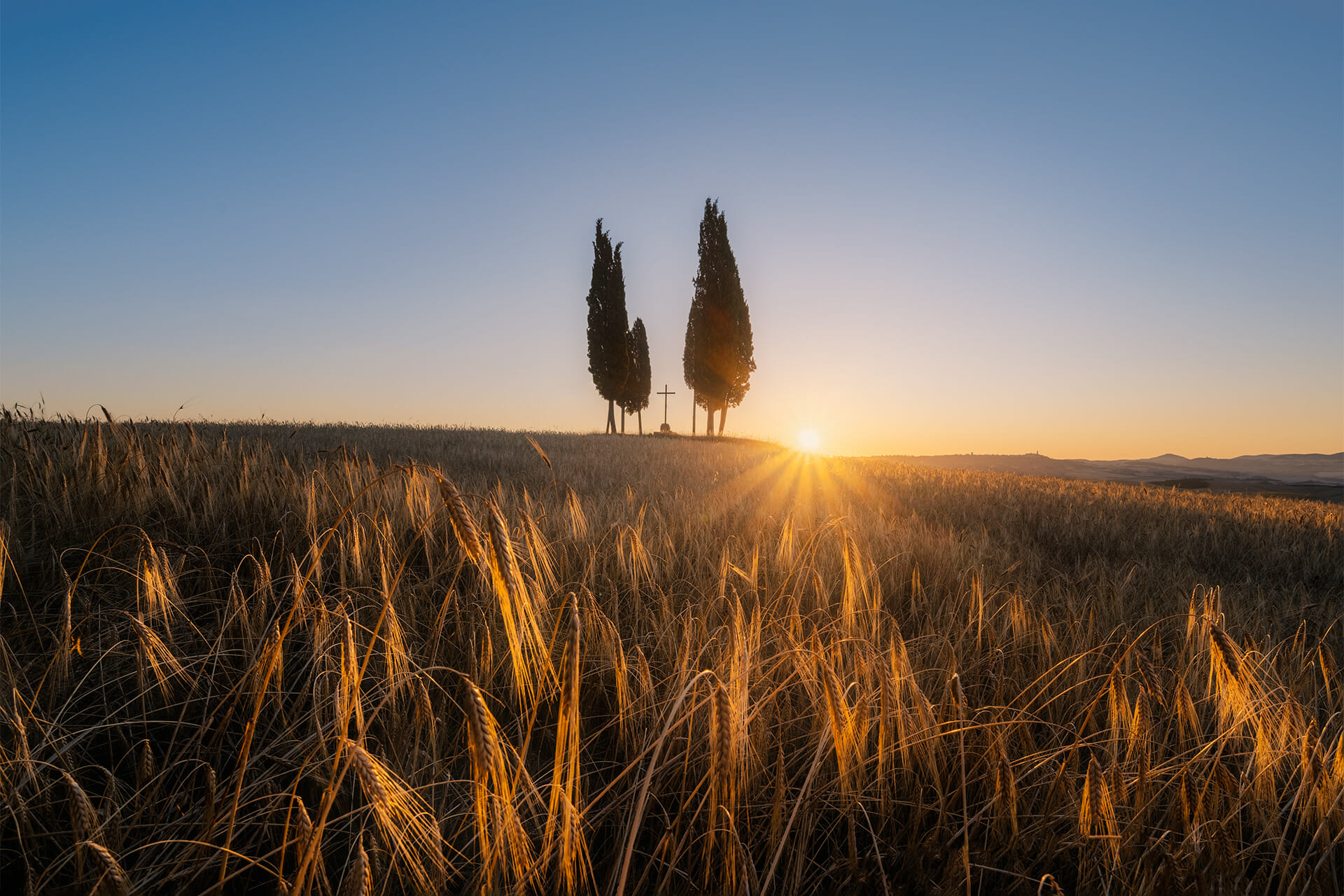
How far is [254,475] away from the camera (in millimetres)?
3510

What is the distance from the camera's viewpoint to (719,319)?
105ft

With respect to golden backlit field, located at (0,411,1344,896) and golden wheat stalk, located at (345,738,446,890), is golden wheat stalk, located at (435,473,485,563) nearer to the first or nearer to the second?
golden backlit field, located at (0,411,1344,896)

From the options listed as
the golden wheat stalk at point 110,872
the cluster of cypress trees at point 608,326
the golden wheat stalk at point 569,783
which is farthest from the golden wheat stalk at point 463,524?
the cluster of cypress trees at point 608,326

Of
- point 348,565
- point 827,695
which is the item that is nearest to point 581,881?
point 827,695

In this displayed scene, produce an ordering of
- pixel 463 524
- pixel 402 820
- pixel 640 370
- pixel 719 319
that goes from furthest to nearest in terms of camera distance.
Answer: pixel 640 370 < pixel 719 319 < pixel 402 820 < pixel 463 524

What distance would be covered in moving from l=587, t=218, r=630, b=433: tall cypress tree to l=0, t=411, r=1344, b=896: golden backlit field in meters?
29.8

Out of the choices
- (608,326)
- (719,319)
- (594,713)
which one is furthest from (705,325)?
(594,713)

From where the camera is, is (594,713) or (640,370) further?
(640,370)

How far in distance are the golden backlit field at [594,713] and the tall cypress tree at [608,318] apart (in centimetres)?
2981

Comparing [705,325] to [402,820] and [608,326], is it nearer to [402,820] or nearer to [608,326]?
[608,326]

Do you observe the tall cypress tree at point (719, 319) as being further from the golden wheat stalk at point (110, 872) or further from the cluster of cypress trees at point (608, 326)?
the golden wheat stalk at point (110, 872)

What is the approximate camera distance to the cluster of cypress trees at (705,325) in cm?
3200

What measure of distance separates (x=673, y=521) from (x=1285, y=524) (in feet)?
21.8

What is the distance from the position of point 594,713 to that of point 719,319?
31370 millimetres
